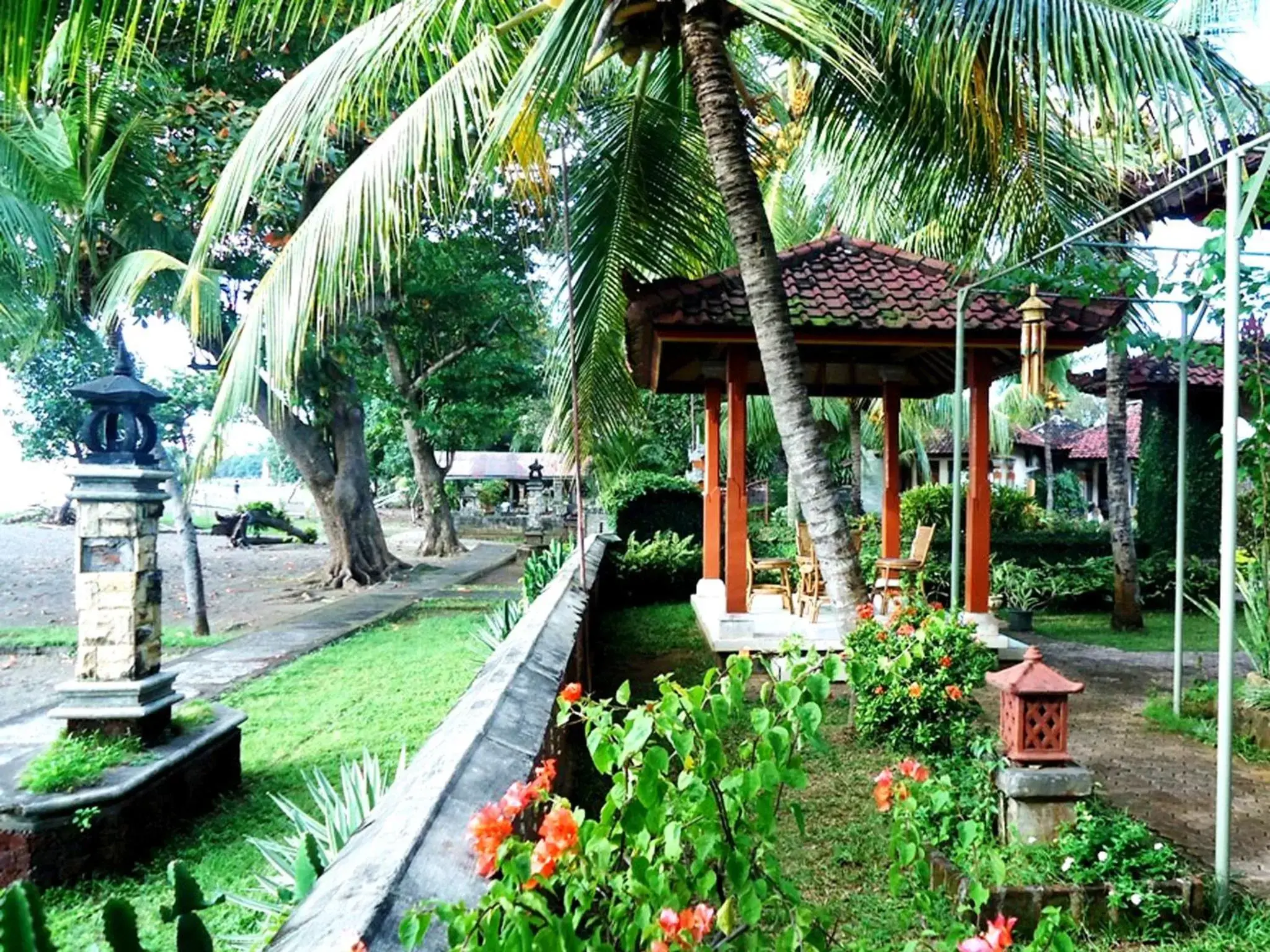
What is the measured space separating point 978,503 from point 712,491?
271 cm

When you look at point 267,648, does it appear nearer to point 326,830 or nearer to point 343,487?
point 343,487

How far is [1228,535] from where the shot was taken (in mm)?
3209

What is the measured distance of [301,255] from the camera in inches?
191

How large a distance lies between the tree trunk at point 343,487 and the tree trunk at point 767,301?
470 inches

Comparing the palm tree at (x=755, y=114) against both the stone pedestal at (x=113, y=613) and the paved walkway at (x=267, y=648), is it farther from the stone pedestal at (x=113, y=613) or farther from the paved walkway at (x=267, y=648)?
the paved walkway at (x=267, y=648)

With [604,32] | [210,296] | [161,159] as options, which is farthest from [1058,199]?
[161,159]

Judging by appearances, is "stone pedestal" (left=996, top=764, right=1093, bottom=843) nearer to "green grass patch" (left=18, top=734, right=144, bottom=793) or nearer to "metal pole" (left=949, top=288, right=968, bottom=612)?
"metal pole" (left=949, top=288, right=968, bottom=612)

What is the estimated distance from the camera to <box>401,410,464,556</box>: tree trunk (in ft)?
63.9

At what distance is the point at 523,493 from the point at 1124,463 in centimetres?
3195

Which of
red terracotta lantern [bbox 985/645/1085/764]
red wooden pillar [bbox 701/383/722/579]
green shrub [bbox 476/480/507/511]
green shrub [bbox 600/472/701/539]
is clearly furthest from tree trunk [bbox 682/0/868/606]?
green shrub [bbox 476/480/507/511]

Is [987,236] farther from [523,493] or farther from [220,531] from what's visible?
[523,493]

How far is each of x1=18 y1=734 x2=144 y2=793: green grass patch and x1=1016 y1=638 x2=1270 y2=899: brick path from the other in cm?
571

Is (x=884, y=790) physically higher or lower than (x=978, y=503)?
lower

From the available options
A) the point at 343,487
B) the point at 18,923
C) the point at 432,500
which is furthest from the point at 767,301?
the point at 432,500
